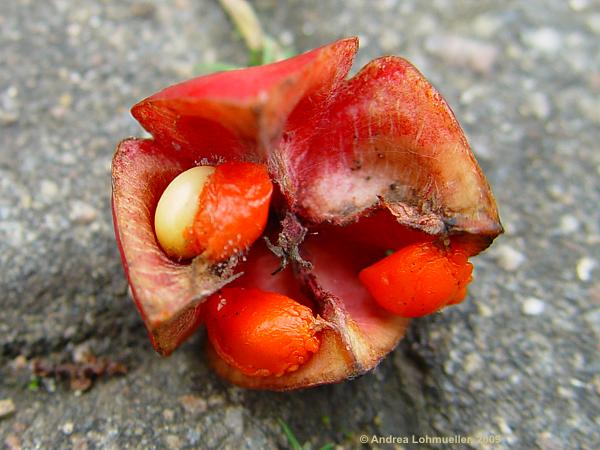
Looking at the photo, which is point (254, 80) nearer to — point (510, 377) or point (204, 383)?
point (204, 383)

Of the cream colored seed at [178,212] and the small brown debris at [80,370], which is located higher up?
the cream colored seed at [178,212]

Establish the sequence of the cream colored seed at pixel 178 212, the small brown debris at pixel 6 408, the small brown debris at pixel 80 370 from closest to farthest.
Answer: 1. the cream colored seed at pixel 178 212
2. the small brown debris at pixel 6 408
3. the small brown debris at pixel 80 370

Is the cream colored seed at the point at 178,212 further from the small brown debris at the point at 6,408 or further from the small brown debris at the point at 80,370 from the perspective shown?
the small brown debris at the point at 6,408

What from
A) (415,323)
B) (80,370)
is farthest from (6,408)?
(415,323)

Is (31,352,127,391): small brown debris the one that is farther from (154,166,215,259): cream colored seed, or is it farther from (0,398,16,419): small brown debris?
(154,166,215,259): cream colored seed

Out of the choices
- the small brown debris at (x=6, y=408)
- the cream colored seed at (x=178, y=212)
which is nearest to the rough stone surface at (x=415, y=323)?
the small brown debris at (x=6, y=408)

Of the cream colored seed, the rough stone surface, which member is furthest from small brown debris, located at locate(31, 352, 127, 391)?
the cream colored seed
